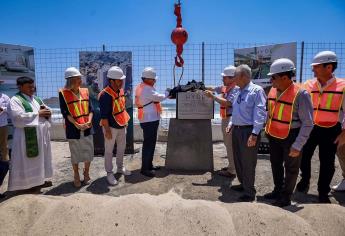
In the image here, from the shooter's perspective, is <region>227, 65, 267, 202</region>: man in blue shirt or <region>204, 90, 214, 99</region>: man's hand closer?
<region>227, 65, 267, 202</region>: man in blue shirt

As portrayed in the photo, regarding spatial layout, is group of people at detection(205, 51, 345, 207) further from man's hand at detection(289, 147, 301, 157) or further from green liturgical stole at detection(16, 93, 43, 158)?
green liturgical stole at detection(16, 93, 43, 158)

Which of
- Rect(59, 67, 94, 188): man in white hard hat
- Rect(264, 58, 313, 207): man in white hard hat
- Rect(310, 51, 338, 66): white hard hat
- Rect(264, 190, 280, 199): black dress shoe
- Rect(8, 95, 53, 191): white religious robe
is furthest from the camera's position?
Rect(59, 67, 94, 188): man in white hard hat

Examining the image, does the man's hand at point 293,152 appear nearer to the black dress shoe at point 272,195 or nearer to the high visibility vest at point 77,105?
the black dress shoe at point 272,195

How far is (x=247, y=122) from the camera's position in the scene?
4.34 metres

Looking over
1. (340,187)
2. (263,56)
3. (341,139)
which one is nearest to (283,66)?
(341,139)

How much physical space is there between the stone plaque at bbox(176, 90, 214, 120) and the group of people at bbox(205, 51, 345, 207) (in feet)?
4.27

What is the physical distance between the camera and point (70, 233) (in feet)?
9.26

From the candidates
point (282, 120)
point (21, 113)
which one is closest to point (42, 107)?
point (21, 113)

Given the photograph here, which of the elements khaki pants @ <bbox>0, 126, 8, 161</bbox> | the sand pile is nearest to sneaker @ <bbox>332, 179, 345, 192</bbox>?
the sand pile

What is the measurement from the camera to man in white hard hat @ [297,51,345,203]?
13.4ft

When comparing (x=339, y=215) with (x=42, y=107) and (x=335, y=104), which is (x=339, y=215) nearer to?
(x=335, y=104)

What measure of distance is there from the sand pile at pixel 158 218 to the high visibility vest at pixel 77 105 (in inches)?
76.8

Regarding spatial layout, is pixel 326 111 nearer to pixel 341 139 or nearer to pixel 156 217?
pixel 341 139

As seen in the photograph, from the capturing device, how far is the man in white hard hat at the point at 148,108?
569 centimetres
